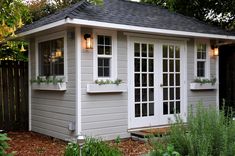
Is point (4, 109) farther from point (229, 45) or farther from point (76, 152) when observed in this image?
point (229, 45)

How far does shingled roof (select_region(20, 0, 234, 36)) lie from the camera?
21.0 ft

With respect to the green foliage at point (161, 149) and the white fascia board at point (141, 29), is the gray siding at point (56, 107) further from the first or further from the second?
the green foliage at point (161, 149)

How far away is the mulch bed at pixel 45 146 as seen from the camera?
5.64 m

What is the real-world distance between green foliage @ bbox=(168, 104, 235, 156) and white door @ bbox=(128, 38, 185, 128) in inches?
138

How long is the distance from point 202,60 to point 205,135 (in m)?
5.55

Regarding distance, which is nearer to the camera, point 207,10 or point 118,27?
point 118,27

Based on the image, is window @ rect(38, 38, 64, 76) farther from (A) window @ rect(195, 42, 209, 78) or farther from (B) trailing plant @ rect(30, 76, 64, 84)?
(A) window @ rect(195, 42, 209, 78)

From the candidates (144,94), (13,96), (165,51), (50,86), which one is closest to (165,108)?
(144,94)

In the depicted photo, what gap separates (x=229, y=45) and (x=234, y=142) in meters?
7.24

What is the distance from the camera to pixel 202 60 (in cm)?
848

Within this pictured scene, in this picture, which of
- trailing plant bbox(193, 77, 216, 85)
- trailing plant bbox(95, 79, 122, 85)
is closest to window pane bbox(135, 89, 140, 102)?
trailing plant bbox(95, 79, 122, 85)

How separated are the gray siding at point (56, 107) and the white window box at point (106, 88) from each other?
0.36 m

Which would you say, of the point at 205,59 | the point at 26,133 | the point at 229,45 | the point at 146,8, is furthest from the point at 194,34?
the point at 26,133

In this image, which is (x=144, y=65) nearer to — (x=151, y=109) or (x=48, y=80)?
(x=151, y=109)
